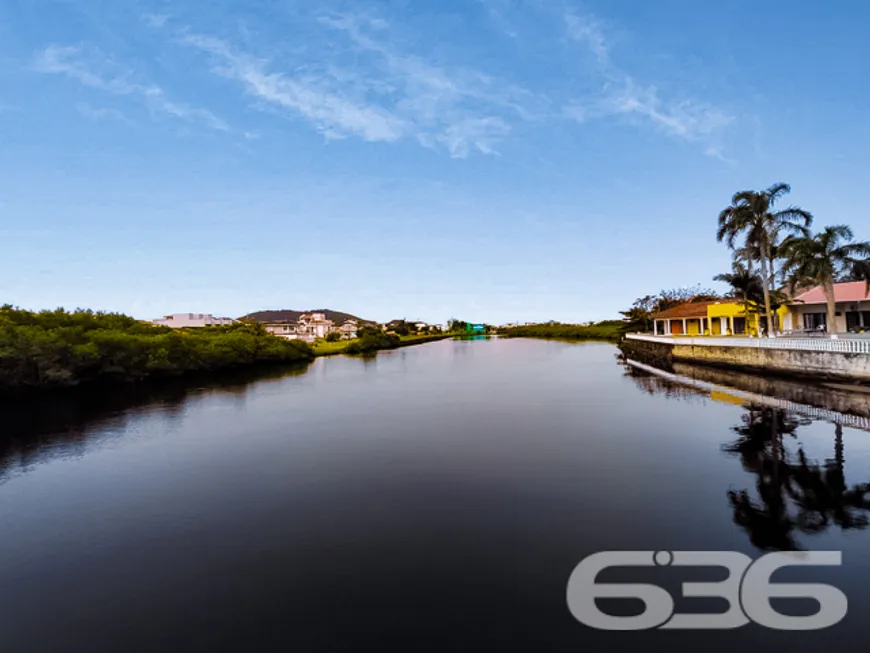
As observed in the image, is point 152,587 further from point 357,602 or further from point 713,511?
point 713,511

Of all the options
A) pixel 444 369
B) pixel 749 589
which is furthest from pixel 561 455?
pixel 444 369

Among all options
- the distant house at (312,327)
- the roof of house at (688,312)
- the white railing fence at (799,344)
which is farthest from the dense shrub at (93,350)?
the distant house at (312,327)

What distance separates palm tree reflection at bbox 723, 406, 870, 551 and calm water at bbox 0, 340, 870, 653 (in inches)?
2.5

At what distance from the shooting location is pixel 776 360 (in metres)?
27.6

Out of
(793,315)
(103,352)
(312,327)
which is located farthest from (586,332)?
(103,352)

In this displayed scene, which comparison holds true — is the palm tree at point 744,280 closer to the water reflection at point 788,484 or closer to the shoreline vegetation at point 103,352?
the water reflection at point 788,484

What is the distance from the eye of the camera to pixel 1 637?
6.73 meters

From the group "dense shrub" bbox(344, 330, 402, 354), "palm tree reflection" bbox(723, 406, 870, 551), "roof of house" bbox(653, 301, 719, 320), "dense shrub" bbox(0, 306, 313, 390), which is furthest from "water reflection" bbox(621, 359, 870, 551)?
"dense shrub" bbox(344, 330, 402, 354)

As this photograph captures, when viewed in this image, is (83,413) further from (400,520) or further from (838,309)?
(838,309)

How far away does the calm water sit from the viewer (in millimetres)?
6672

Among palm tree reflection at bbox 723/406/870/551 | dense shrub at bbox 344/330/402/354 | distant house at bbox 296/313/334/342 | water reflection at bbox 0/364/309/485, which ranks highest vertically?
distant house at bbox 296/313/334/342

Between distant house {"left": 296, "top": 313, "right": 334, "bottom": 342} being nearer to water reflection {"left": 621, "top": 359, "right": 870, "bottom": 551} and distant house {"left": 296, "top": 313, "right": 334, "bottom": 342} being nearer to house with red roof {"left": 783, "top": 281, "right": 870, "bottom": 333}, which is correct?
house with red roof {"left": 783, "top": 281, "right": 870, "bottom": 333}

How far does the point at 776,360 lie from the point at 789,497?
67.4 ft

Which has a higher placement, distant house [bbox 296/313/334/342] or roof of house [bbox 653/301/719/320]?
distant house [bbox 296/313/334/342]
